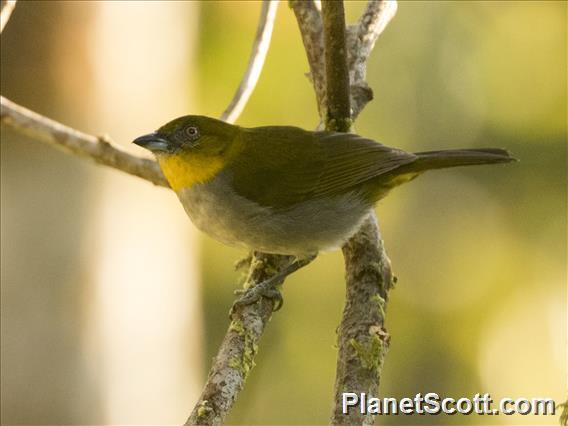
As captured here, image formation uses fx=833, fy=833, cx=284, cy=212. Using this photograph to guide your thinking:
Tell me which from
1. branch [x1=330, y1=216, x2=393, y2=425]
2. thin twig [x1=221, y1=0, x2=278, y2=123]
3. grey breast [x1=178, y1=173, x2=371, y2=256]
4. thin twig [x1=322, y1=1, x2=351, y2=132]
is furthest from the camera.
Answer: thin twig [x1=221, y1=0, x2=278, y2=123]

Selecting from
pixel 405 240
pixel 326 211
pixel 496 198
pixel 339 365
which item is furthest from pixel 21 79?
pixel 496 198

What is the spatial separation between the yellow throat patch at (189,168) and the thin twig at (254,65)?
64cm

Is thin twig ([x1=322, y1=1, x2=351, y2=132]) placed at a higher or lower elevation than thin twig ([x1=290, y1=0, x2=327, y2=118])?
lower

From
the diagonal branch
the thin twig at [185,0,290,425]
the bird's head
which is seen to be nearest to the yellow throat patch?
the bird's head

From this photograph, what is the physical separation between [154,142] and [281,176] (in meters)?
0.68

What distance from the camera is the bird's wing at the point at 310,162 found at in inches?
168

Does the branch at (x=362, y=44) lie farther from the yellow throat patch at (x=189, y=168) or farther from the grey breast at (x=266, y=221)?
the yellow throat patch at (x=189, y=168)

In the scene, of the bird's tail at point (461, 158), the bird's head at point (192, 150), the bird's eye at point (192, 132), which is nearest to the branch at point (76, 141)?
the bird's head at point (192, 150)

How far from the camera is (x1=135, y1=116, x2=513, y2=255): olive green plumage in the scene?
→ 13.5 feet

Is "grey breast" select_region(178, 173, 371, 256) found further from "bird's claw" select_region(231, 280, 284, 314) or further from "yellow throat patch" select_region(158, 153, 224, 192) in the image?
"bird's claw" select_region(231, 280, 284, 314)

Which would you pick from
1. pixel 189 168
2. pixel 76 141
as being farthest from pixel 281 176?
pixel 76 141

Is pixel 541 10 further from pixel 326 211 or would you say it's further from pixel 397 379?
pixel 326 211

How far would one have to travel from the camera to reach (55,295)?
6.17m

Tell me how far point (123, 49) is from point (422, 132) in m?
4.77
